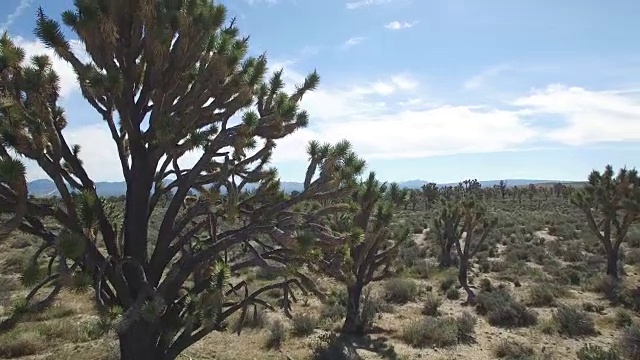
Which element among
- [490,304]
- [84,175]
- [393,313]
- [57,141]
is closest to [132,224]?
[84,175]

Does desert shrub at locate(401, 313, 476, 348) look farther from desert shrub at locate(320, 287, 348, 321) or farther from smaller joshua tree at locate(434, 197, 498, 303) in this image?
smaller joshua tree at locate(434, 197, 498, 303)

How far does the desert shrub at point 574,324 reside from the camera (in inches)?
443

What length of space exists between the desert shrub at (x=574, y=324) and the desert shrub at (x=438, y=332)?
2.13m

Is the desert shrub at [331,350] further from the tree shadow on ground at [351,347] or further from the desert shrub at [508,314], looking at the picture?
the desert shrub at [508,314]

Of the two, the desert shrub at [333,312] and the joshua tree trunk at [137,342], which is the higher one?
the joshua tree trunk at [137,342]

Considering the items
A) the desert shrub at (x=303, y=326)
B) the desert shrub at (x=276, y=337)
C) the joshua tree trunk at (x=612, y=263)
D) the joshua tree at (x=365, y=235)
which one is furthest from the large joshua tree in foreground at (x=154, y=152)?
the joshua tree trunk at (x=612, y=263)

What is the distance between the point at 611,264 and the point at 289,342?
43.9ft

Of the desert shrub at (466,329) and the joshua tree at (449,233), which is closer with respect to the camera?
the desert shrub at (466,329)

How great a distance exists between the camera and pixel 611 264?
1741 cm

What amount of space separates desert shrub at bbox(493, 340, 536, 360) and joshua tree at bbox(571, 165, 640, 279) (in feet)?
29.5

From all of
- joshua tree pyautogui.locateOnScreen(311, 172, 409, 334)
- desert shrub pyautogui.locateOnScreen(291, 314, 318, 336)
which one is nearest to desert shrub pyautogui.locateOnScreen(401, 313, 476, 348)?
joshua tree pyautogui.locateOnScreen(311, 172, 409, 334)

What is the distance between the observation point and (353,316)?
476 inches

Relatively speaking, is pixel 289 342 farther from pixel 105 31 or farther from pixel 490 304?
pixel 105 31

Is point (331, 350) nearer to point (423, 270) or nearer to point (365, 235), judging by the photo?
point (365, 235)
